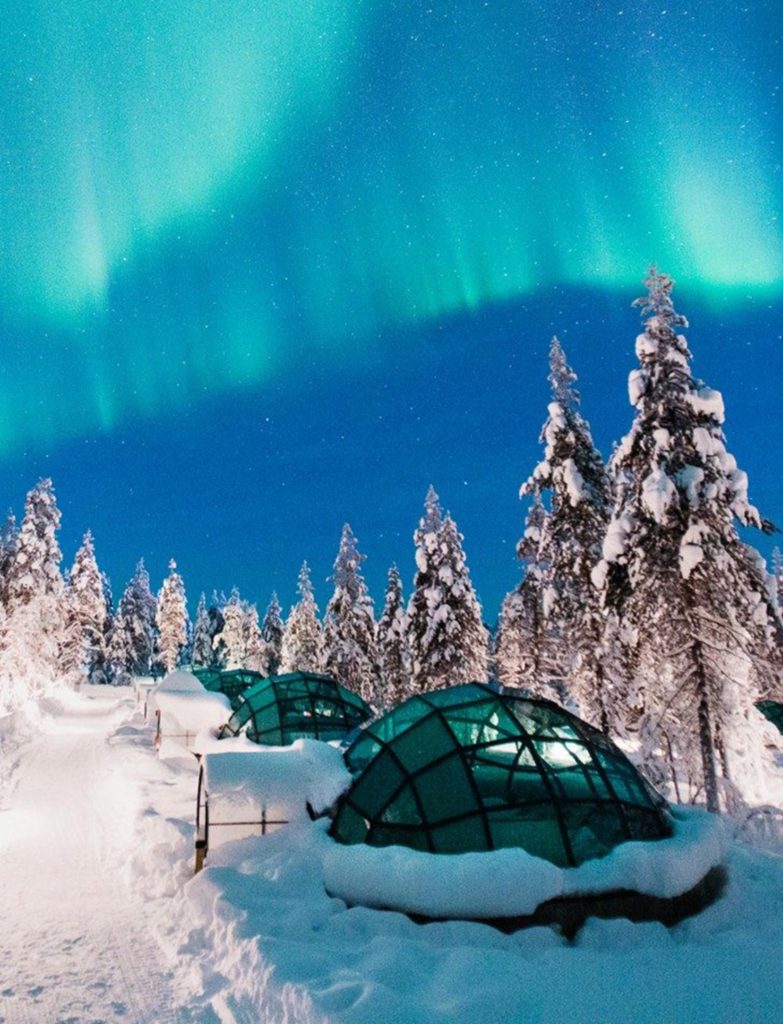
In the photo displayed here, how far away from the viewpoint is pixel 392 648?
4125 centimetres

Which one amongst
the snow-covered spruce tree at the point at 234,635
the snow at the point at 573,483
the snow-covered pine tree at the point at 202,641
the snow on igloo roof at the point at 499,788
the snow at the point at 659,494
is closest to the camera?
the snow on igloo roof at the point at 499,788

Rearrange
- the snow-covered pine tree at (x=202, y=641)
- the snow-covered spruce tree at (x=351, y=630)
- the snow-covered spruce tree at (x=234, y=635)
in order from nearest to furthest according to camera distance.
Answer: the snow-covered spruce tree at (x=351, y=630) < the snow-covered spruce tree at (x=234, y=635) < the snow-covered pine tree at (x=202, y=641)

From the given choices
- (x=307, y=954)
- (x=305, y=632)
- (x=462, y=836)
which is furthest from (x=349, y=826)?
(x=305, y=632)

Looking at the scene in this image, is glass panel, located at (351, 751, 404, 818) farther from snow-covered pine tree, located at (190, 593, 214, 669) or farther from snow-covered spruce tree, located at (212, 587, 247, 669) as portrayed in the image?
snow-covered pine tree, located at (190, 593, 214, 669)

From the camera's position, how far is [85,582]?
52.3 meters

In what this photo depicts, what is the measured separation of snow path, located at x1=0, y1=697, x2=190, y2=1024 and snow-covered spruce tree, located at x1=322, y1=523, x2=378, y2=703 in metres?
19.5

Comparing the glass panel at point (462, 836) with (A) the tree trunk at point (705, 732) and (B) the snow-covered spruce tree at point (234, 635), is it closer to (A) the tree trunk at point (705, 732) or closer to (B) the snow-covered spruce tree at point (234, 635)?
(A) the tree trunk at point (705, 732)

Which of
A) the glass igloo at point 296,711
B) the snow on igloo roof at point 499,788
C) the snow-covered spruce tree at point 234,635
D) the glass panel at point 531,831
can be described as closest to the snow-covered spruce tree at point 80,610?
the snow-covered spruce tree at point 234,635

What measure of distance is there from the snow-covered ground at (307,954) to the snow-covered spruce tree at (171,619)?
55.0 metres

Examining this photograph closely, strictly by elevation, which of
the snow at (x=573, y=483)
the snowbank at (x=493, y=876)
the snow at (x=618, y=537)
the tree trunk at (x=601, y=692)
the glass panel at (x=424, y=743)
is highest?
the snow at (x=573, y=483)

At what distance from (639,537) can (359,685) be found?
2571 cm

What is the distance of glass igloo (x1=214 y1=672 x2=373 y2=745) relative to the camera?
21.8m

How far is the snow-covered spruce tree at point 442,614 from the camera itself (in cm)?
2800

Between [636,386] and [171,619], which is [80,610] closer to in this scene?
[171,619]
